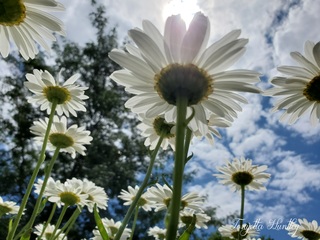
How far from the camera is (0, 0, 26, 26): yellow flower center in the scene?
4.40 feet

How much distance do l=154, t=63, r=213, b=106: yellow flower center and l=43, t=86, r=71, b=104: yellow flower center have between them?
1.14 meters

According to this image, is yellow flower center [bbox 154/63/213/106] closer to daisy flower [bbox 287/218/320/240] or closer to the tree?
daisy flower [bbox 287/218/320/240]

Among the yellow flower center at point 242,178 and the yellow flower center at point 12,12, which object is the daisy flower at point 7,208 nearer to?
the yellow flower center at point 242,178

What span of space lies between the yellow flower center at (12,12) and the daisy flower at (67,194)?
4.38ft

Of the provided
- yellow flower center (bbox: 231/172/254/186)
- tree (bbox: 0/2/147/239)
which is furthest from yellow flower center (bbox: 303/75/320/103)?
tree (bbox: 0/2/147/239)

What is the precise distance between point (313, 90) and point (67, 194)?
1608mm

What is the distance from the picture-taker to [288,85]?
170cm

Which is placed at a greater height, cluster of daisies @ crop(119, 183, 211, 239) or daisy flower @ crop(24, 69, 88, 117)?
daisy flower @ crop(24, 69, 88, 117)

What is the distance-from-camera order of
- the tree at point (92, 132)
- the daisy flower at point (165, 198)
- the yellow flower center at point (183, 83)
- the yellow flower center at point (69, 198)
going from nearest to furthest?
the yellow flower center at point (183, 83) < the yellow flower center at point (69, 198) < the daisy flower at point (165, 198) < the tree at point (92, 132)

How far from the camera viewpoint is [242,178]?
9.27 ft

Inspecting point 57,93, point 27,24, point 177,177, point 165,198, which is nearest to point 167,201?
point 165,198

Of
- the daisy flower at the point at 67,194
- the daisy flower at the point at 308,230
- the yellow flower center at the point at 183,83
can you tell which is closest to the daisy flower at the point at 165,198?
the daisy flower at the point at 67,194

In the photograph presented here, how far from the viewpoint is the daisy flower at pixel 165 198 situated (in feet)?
8.55

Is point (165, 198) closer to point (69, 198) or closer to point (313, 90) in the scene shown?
point (69, 198)
